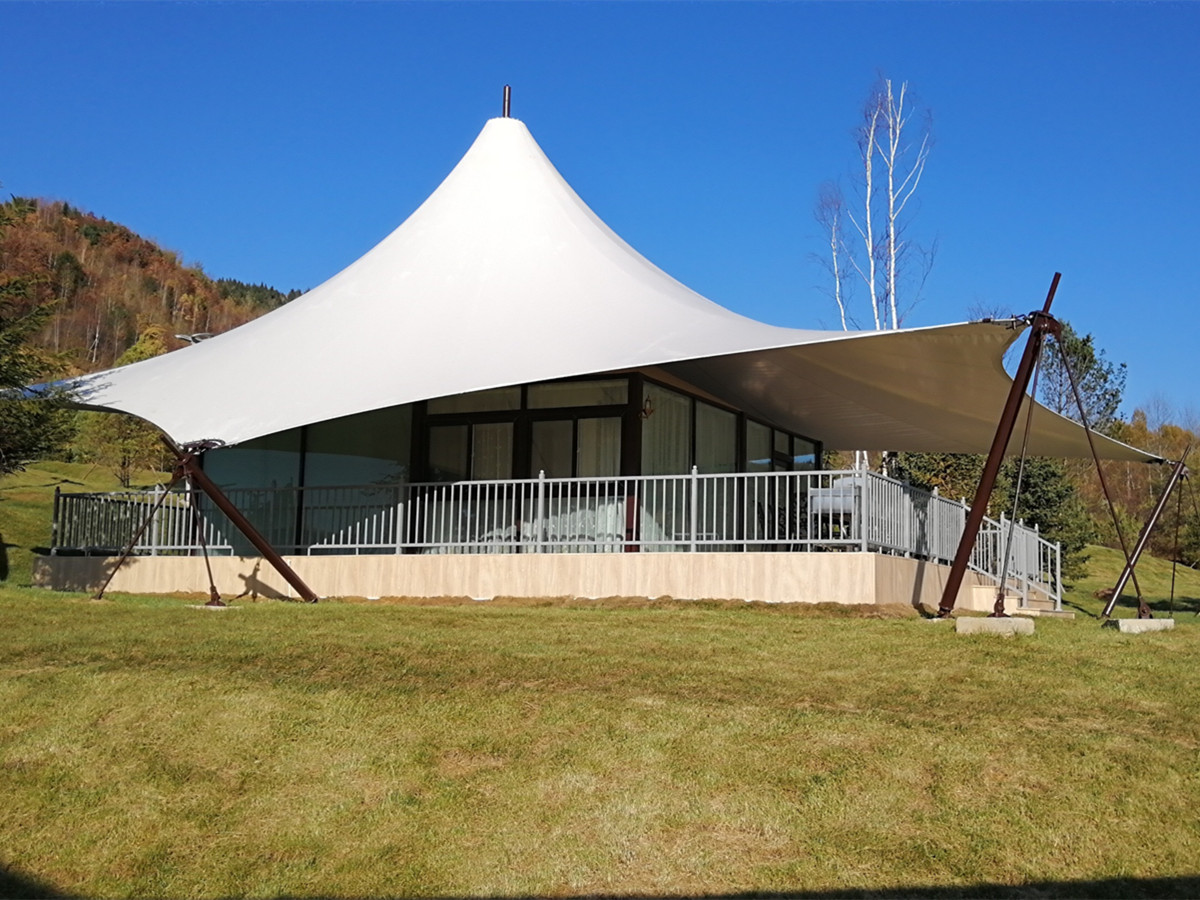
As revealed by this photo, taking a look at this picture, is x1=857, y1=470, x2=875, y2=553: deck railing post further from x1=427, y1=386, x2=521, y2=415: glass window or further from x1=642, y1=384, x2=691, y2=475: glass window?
x1=427, y1=386, x2=521, y2=415: glass window

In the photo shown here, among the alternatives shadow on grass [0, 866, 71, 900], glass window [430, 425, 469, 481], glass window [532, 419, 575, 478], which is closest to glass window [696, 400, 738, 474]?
glass window [532, 419, 575, 478]

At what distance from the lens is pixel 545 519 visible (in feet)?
45.0

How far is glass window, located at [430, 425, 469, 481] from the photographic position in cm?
1448

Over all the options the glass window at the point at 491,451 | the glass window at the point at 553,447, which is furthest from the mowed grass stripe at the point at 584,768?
the glass window at the point at 491,451

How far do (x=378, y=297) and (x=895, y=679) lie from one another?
332 inches

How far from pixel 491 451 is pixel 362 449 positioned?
5.93 ft

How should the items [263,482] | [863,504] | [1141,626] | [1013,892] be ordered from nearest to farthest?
[1013,892] → [1141,626] → [863,504] → [263,482]

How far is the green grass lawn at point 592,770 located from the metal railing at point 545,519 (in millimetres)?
4061

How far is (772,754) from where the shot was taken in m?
5.52

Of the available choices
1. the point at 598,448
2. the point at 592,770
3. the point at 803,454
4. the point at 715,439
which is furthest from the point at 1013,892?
the point at 803,454

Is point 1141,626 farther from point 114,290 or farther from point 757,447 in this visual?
point 114,290

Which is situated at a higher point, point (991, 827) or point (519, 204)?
point (519, 204)

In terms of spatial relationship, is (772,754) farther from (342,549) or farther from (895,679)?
(342,549)

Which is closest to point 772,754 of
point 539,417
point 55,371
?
point 539,417
